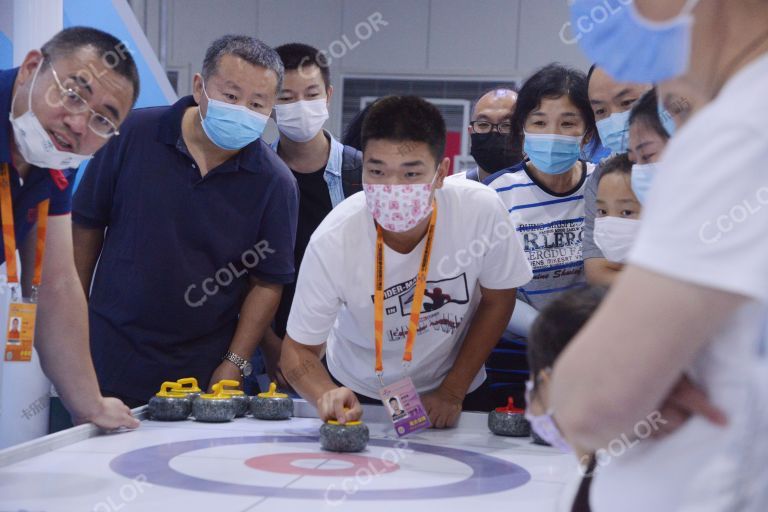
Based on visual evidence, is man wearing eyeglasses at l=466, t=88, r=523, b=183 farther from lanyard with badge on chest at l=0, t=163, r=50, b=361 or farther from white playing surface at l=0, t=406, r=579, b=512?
lanyard with badge on chest at l=0, t=163, r=50, b=361

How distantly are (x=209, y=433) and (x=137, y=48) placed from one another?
2.88 meters

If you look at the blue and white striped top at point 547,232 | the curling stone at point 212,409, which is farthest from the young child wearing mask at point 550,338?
the blue and white striped top at point 547,232

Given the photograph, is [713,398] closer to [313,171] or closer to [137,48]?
[313,171]

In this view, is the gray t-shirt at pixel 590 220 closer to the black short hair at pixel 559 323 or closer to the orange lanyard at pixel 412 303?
the orange lanyard at pixel 412 303

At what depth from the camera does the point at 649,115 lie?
227cm

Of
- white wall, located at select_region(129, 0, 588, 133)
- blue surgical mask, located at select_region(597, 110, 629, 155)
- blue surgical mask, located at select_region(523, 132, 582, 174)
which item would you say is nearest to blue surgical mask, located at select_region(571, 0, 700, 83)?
blue surgical mask, located at select_region(597, 110, 629, 155)

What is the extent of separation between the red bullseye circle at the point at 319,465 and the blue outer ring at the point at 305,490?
147 mm

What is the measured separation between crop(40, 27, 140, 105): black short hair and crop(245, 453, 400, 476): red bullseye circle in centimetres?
106

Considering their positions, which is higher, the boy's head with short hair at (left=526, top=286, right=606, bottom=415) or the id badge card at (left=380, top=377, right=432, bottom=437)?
the boy's head with short hair at (left=526, top=286, right=606, bottom=415)

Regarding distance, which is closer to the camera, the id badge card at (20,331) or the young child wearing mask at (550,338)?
the young child wearing mask at (550,338)

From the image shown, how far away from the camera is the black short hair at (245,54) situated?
116 inches

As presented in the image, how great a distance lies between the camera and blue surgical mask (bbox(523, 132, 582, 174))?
2881mm

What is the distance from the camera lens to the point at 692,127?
75 centimetres

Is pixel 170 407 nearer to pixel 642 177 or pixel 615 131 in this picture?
pixel 642 177
